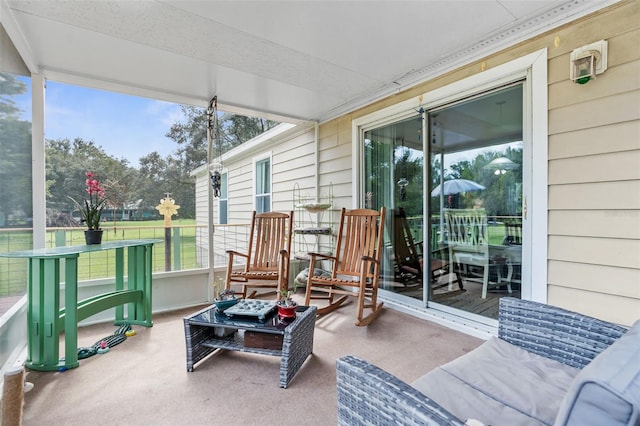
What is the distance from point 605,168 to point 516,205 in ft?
1.98

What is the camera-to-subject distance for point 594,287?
1.98 meters

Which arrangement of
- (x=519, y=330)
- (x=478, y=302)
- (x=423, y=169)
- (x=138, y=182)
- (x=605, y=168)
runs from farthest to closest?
(x=138, y=182), (x=423, y=169), (x=478, y=302), (x=605, y=168), (x=519, y=330)

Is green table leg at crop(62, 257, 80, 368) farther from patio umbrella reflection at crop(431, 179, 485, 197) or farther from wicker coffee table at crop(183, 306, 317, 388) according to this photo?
patio umbrella reflection at crop(431, 179, 485, 197)

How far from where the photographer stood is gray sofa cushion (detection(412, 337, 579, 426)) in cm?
108

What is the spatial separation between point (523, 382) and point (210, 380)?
69.6 inches

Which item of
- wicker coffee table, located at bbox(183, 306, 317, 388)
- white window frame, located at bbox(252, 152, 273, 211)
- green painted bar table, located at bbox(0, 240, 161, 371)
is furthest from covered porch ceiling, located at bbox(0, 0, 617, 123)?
white window frame, located at bbox(252, 152, 273, 211)

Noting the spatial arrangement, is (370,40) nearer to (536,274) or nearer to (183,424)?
(536,274)

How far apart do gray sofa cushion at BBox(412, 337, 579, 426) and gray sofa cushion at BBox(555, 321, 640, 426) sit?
441mm

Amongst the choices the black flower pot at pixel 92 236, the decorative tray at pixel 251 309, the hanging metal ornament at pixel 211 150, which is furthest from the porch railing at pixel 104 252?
the decorative tray at pixel 251 309

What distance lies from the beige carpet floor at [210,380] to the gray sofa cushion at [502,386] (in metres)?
0.71

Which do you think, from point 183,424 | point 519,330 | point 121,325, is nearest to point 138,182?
point 121,325

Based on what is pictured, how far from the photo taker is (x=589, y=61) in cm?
194

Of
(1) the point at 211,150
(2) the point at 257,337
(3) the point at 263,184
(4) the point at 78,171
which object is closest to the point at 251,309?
(2) the point at 257,337

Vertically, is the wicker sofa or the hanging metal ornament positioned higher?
the hanging metal ornament
